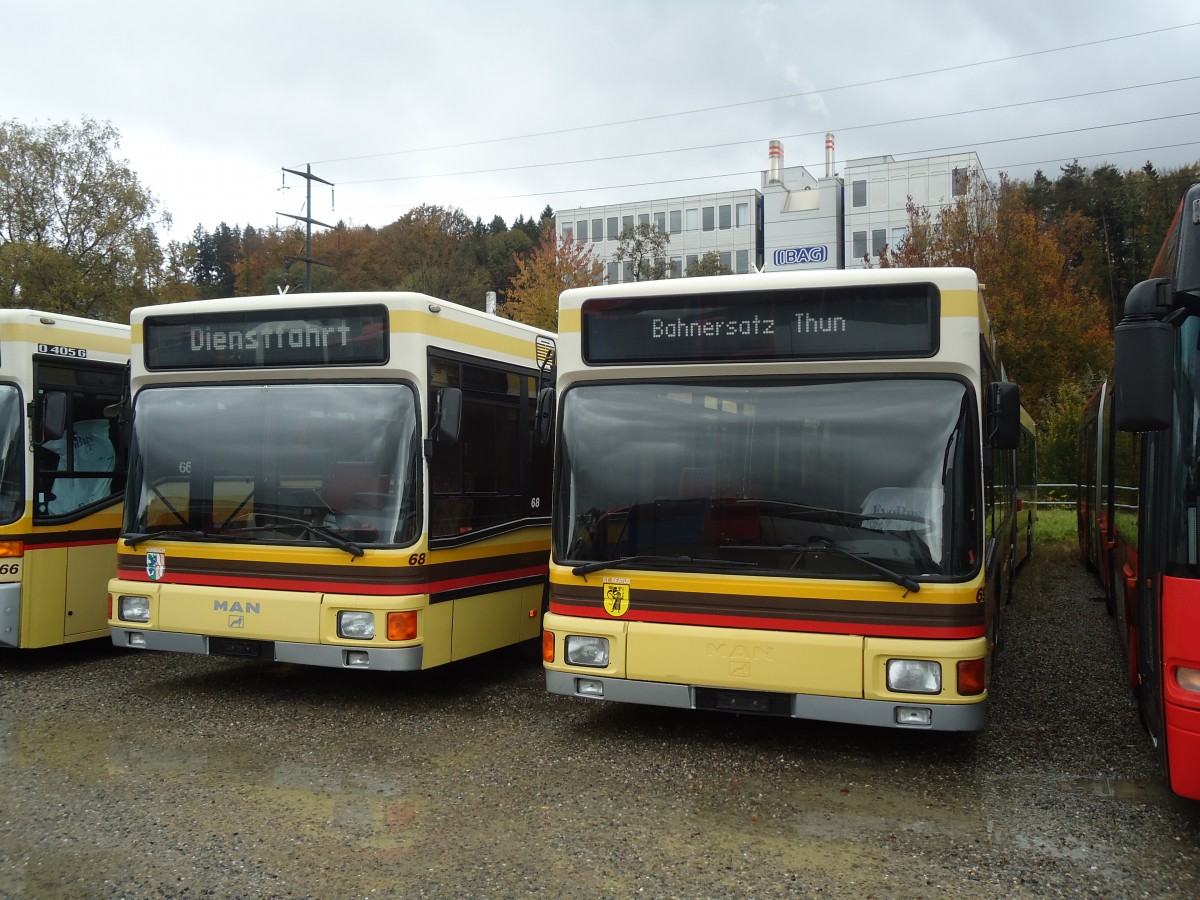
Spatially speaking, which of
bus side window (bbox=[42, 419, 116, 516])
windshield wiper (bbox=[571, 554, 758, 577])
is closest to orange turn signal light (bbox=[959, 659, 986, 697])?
windshield wiper (bbox=[571, 554, 758, 577])

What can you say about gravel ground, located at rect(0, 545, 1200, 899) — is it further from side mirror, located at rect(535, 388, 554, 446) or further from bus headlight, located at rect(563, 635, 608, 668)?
side mirror, located at rect(535, 388, 554, 446)

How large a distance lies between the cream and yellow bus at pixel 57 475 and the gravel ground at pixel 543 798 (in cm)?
73

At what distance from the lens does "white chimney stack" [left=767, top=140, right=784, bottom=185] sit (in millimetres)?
51781

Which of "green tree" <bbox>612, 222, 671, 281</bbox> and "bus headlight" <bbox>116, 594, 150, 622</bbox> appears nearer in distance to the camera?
"bus headlight" <bbox>116, 594, 150, 622</bbox>

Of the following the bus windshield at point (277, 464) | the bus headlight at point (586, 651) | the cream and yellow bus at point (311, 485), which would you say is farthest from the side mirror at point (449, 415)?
the bus headlight at point (586, 651)

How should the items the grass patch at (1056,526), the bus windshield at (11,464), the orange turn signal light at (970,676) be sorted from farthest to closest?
the grass patch at (1056,526)
the bus windshield at (11,464)
the orange turn signal light at (970,676)

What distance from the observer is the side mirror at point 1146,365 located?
4438mm

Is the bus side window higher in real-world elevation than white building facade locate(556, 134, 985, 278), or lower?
lower

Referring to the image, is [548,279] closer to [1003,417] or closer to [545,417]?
[545,417]

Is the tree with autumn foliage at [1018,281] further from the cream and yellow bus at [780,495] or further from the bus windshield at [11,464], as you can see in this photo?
the bus windshield at [11,464]

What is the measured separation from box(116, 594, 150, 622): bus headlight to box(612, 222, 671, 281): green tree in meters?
25.6

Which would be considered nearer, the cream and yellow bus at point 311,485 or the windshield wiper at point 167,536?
the cream and yellow bus at point 311,485

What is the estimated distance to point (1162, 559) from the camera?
191 inches

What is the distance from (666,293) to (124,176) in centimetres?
3131
